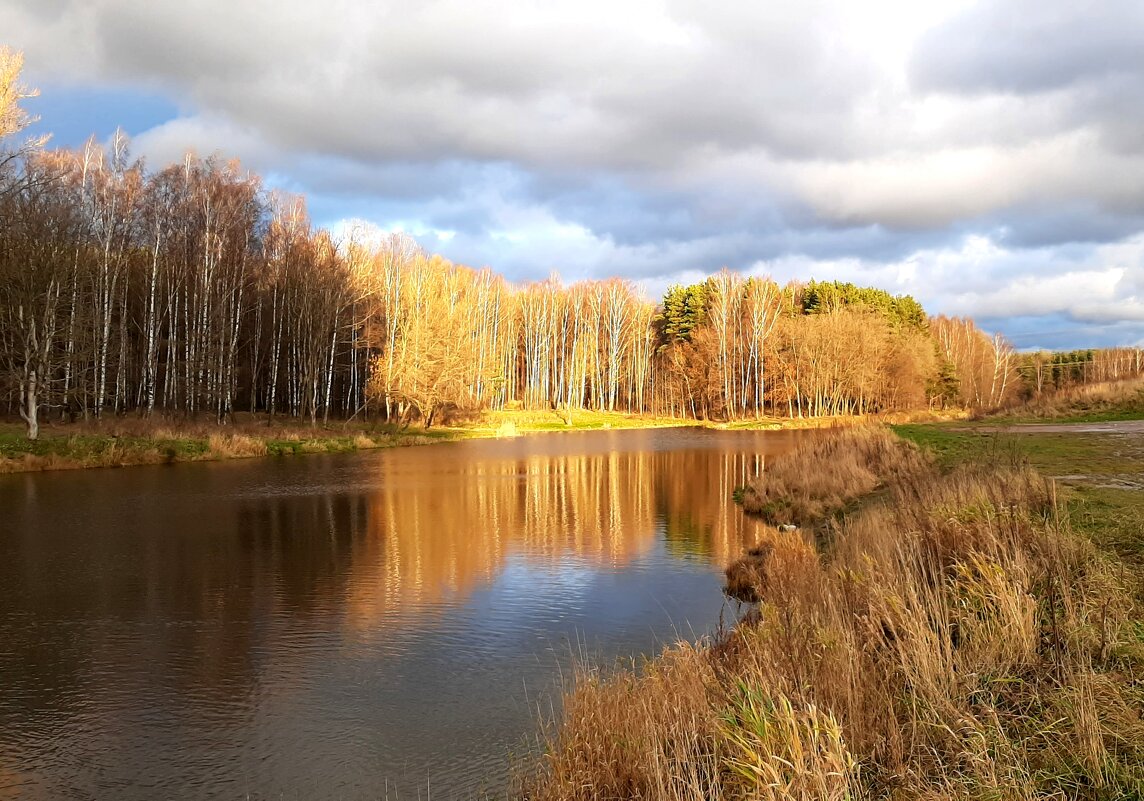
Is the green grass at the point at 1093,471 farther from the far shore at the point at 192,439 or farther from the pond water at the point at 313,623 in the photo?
the far shore at the point at 192,439

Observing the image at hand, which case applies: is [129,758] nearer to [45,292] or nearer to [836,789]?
[836,789]

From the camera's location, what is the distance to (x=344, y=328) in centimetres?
5191

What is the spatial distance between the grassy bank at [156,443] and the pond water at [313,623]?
441cm

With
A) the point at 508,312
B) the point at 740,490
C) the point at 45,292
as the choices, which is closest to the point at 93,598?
the point at 740,490

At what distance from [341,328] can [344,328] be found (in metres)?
0.28

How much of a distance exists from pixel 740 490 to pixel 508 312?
194 feet

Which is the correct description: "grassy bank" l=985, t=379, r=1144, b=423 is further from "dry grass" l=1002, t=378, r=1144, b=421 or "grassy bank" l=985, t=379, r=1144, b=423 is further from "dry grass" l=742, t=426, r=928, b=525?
"dry grass" l=742, t=426, r=928, b=525

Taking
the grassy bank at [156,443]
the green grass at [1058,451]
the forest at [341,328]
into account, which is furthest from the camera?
the forest at [341,328]

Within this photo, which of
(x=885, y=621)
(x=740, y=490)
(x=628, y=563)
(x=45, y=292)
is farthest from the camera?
(x=45, y=292)

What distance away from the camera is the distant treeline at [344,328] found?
36812 mm

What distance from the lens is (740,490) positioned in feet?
86.7

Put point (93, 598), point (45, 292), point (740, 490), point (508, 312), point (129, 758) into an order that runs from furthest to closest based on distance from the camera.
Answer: point (508, 312), point (45, 292), point (740, 490), point (93, 598), point (129, 758)

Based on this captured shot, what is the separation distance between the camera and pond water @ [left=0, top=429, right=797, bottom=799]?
750 cm

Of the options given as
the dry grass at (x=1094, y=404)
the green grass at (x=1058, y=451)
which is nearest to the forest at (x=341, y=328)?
the dry grass at (x=1094, y=404)
